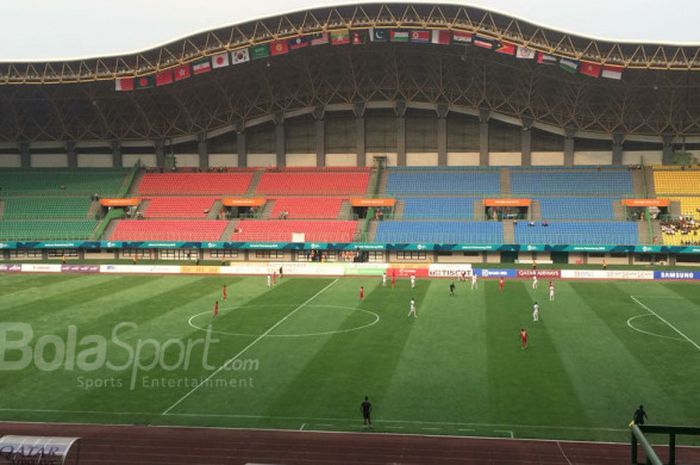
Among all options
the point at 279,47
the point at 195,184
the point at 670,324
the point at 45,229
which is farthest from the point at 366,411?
the point at 195,184

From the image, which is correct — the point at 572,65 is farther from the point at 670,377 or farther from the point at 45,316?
the point at 45,316

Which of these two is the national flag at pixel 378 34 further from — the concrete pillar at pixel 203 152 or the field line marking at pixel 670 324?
the field line marking at pixel 670 324

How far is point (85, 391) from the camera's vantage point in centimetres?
2853

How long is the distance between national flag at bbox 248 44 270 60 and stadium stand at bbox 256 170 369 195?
→ 710 inches

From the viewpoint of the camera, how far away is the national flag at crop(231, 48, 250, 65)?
69938 mm

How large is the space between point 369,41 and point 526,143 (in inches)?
934

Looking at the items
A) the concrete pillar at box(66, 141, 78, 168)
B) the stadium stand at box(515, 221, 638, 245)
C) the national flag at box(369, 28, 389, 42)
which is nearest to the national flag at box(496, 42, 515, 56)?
the national flag at box(369, 28, 389, 42)

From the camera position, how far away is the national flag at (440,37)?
67562 mm

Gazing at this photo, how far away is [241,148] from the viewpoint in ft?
287

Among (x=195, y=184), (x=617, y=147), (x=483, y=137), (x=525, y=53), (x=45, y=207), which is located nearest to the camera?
(x=525, y=53)

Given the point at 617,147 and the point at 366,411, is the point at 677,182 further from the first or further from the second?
the point at 366,411

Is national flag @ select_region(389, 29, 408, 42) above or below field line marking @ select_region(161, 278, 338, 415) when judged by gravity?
above

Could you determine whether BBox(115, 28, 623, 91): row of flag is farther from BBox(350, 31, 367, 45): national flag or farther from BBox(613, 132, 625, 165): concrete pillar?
BBox(613, 132, 625, 165): concrete pillar

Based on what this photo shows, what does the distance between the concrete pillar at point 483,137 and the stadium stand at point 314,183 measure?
13941 millimetres
